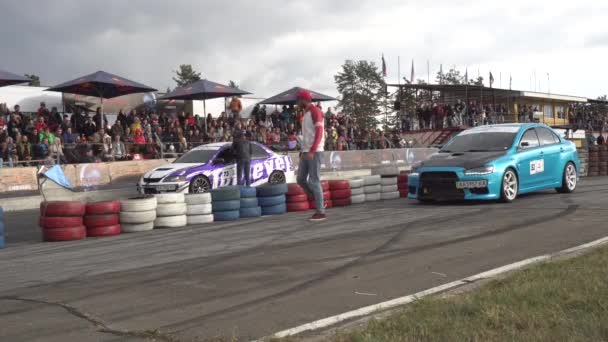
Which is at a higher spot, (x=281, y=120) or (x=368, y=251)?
(x=281, y=120)

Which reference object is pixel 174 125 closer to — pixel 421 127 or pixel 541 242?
pixel 541 242

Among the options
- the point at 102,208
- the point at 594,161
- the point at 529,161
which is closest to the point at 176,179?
the point at 102,208

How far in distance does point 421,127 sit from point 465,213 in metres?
28.8

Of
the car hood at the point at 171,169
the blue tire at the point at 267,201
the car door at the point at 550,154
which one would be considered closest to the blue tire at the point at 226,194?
the blue tire at the point at 267,201

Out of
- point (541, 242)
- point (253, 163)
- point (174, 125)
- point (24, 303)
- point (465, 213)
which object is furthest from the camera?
point (174, 125)

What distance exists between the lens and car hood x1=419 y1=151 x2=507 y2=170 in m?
11.5

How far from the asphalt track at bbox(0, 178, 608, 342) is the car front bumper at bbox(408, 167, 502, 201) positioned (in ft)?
2.70

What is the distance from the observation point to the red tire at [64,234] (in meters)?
9.08

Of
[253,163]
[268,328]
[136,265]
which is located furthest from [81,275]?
[253,163]

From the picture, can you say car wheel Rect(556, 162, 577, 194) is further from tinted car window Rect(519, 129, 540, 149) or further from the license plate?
the license plate

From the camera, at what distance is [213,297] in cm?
503

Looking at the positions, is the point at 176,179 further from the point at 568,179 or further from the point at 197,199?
the point at 568,179

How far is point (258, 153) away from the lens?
16953 millimetres

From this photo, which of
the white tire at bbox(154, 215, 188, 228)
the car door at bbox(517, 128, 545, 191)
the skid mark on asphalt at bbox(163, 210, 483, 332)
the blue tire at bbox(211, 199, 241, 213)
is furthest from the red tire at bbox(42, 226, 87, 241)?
the car door at bbox(517, 128, 545, 191)
